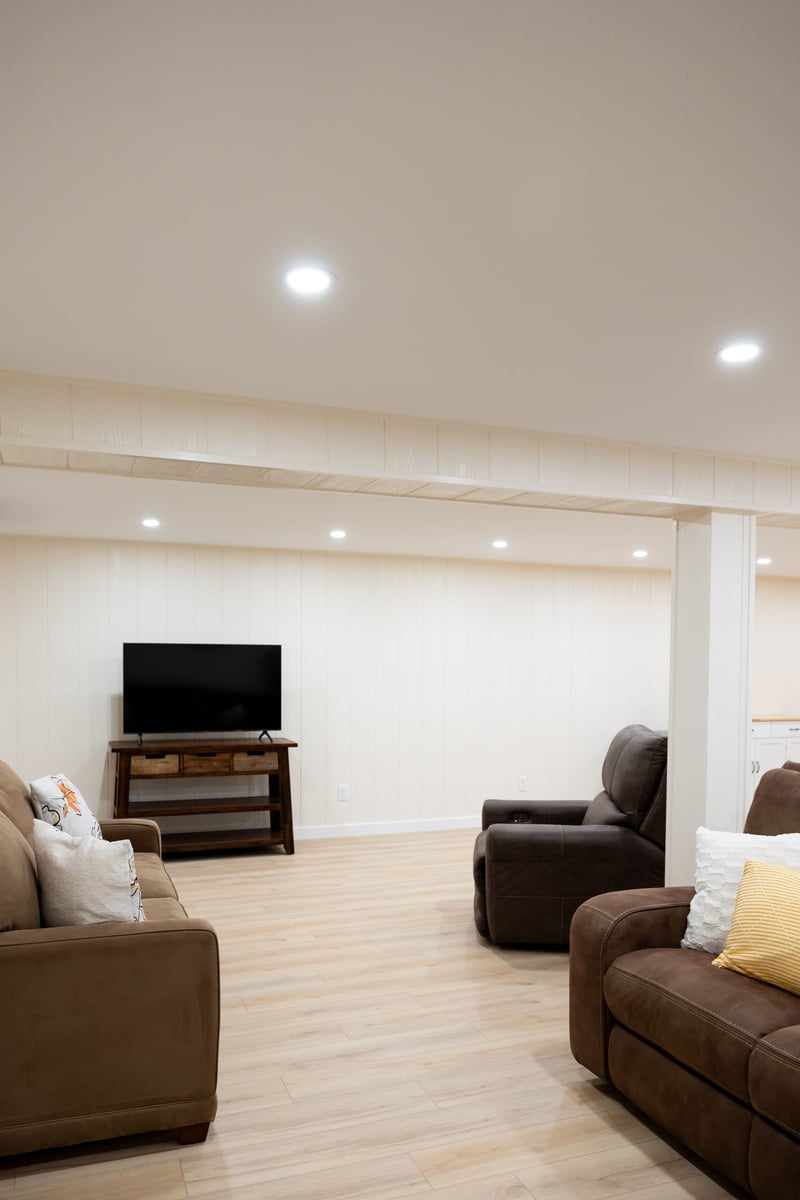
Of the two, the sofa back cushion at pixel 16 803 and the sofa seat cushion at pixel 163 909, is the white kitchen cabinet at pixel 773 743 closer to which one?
the sofa seat cushion at pixel 163 909

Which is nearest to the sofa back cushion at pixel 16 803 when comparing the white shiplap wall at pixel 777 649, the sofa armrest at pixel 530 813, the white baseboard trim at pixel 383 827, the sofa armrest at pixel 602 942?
the sofa armrest at pixel 602 942

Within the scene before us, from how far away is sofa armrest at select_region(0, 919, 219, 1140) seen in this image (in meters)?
2.36

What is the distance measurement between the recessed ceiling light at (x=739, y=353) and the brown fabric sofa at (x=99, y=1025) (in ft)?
7.64

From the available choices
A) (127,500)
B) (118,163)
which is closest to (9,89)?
(118,163)

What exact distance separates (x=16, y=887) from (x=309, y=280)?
1856 millimetres

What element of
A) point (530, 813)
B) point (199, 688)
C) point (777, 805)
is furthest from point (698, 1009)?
point (199, 688)

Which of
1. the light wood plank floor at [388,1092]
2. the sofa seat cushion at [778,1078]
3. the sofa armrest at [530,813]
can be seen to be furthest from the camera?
the sofa armrest at [530,813]

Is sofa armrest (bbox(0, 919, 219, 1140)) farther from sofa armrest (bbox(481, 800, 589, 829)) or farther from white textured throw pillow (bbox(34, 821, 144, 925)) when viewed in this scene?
sofa armrest (bbox(481, 800, 589, 829))

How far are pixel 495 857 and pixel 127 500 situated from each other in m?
2.73

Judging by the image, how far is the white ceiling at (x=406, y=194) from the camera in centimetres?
134

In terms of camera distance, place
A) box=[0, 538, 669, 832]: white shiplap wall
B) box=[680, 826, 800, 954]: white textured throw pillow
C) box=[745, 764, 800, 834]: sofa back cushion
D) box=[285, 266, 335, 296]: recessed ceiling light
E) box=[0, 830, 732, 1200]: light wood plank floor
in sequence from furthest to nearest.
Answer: box=[0, 538, 669, 832]: white shiplap wall, box=[745, 764, 800, 834]: sofa back cushion, box=[680, 826, 800, 954]: white textured throw pillow, box=[0, 830, 732, 1200]: light wood plank floor, box=[285, 266, 335, 296]: recessed ceiling light

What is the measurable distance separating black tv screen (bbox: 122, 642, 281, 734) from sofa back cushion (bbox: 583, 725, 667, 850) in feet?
9.43

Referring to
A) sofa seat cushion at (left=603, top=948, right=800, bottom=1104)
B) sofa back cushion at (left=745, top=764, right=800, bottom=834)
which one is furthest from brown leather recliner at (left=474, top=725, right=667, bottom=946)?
sofa seat cushion at (left=603, top=948, right=800, bottom=1104)

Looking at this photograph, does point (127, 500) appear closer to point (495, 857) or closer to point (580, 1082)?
point (495, 857)
